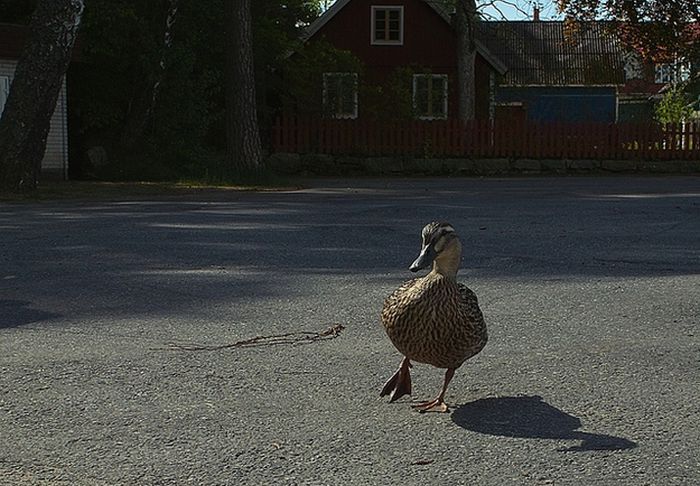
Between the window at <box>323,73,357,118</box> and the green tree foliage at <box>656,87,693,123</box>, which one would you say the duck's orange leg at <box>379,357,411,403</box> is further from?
the green tree foliage at <box>656,87,693,123</box>

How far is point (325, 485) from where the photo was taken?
14.5ft

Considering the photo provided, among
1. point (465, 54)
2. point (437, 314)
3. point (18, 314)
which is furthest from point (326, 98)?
point (437, 314)

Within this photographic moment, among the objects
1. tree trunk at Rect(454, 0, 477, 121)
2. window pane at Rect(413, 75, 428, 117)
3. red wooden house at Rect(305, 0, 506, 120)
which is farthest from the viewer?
red wooden house at Rect(305, 0, 506, 120)

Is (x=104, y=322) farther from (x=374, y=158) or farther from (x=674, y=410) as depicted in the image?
(x=374, y=158)

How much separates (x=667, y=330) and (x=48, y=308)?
13.2 feet

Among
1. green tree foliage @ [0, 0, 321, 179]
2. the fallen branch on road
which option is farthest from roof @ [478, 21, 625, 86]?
the fallen branch on road

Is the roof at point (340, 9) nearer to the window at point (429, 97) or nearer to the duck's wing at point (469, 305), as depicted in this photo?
the window at point (429, 97)

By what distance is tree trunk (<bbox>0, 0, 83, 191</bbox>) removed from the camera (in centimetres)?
2092

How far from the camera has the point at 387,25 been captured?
147 feet

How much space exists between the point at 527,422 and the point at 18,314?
13.3 feet

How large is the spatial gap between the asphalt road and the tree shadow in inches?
1.3

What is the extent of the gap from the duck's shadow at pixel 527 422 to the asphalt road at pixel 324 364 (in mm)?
16

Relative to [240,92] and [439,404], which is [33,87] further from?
[439,404]

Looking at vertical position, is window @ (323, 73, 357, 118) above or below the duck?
above
